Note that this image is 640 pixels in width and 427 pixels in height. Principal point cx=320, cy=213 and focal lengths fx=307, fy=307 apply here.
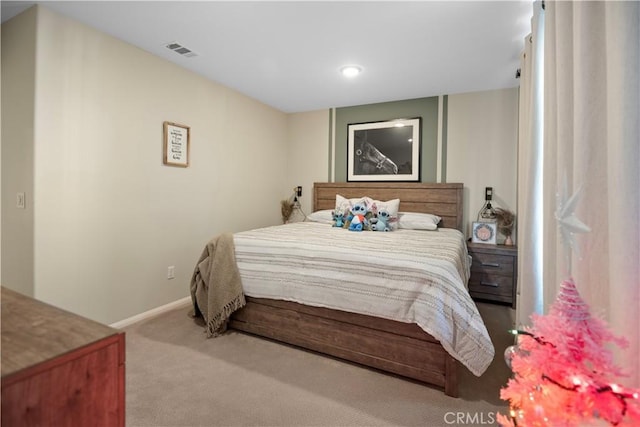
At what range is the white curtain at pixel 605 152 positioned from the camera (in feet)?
2.35

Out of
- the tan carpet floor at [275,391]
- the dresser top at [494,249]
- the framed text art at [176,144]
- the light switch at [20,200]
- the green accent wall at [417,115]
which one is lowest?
the tan carpet floor at [275,391]

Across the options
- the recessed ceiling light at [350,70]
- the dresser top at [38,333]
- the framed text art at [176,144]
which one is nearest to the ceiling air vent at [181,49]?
the framed text art at [176,144]

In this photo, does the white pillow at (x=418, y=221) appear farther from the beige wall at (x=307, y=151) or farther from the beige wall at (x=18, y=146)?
the beige wall at (x=18, y=146)

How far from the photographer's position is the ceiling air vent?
257 cm

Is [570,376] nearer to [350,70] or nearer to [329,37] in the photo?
[329,37]

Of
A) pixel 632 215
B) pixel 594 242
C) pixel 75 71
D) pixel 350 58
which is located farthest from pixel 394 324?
pixel 75 71

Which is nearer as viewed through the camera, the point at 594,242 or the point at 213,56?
the point at 594,242

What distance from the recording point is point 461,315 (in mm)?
1665

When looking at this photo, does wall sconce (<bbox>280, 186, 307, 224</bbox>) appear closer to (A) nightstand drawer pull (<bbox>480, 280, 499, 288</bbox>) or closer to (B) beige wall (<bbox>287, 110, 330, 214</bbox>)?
(B) beige wall (<bbox>287, 110, 330, 214</bbox>)

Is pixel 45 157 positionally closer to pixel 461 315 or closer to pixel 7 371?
pixel 7 371

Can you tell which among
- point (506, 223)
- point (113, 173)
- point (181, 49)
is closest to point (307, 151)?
point (181, 49)

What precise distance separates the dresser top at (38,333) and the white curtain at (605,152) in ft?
3.88

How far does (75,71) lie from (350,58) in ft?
7.07

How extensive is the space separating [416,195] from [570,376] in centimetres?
326
